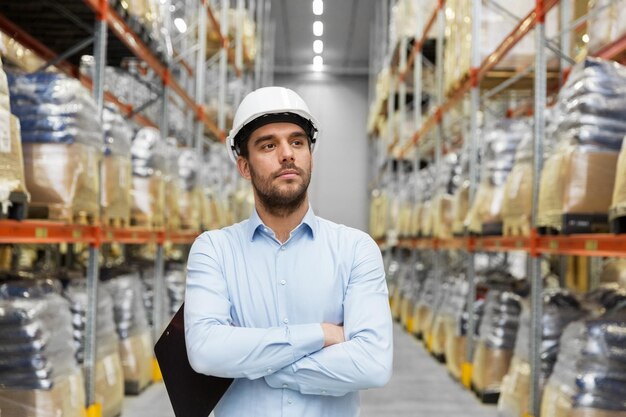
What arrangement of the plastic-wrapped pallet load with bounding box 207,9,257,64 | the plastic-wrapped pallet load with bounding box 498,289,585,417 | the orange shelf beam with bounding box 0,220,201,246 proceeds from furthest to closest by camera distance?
1. the plastic-wrapped pallet load with bounding box 207,9,257,64
2. the plastic-wrapped pallet load with bounding box 498,289,585,417
3. the orange shelf beam with bounding box 0,220,201,246

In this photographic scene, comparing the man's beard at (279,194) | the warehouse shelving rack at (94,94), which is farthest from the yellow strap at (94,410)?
the man's beard at (279,194)

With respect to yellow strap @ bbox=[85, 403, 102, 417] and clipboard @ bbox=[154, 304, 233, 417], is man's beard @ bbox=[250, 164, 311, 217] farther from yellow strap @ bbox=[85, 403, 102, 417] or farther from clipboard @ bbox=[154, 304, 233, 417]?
yellow strap @ bbox=[85, 403, 102, 417]

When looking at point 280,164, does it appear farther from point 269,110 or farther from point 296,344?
point 296,344

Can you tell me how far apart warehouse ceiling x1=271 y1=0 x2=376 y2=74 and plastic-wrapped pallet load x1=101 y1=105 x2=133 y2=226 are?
1351 centimetres

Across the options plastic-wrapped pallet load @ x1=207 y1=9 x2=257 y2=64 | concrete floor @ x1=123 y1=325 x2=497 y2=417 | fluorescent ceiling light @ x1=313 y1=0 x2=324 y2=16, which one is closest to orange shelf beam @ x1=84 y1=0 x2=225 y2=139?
concrete floor @ x1=123 y1=325 x2=497 y2=417

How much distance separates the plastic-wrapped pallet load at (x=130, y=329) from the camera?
6.38m

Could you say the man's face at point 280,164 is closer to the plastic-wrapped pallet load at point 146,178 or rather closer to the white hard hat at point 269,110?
the white hard hat at point 269,110

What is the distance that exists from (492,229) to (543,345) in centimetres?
154

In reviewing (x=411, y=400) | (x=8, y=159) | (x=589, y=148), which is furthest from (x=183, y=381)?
(x=411, y=400)

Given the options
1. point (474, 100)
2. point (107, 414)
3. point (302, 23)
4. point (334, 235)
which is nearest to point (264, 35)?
point (302, 23)

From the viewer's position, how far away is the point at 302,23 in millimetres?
20484

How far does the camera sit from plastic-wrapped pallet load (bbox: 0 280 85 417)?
13.1 ft

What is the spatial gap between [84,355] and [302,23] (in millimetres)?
16687

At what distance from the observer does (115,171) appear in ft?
18.6
